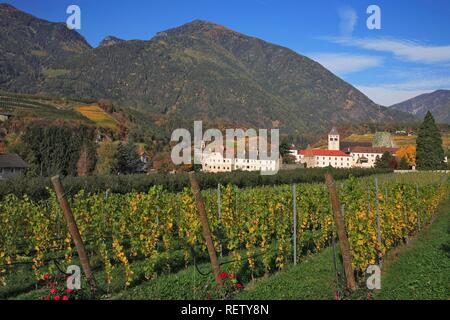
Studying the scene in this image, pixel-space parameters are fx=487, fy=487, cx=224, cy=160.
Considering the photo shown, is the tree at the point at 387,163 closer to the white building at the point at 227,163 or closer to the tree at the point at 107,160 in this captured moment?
the white building at the point at 227,163

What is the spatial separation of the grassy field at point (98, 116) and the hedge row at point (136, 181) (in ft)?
231

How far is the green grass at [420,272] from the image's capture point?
792 cm

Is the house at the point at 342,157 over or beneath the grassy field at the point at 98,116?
beneath

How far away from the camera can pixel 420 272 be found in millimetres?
9523

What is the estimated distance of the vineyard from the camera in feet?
32.0

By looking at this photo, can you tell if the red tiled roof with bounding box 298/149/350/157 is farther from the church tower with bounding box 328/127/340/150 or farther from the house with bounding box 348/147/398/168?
the church tower with bounding box 328/127/340/150

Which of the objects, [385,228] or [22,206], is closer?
[385,228]

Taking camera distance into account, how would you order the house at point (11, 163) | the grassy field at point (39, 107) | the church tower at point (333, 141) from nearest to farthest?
1. the house at point (11, 163)
2. the grassy field at point (39, 107)
3. the church tower at point (333, 141)

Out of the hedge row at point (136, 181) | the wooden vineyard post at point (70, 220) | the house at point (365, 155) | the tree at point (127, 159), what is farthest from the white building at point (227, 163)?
the wooden vineyard post at point (70, 220)

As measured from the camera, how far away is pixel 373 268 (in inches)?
355

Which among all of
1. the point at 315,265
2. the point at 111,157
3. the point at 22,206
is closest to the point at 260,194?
the point at 315,265
